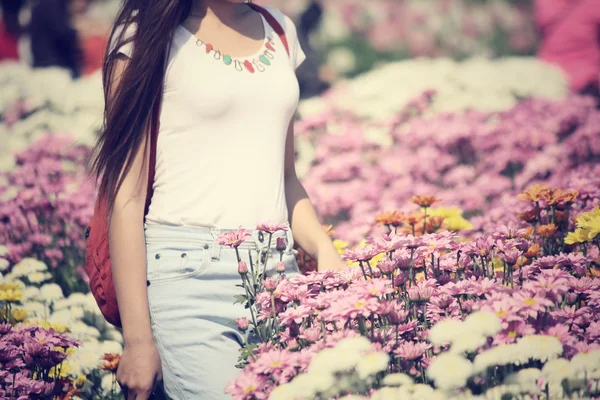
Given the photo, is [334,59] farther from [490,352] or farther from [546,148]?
[490,352]

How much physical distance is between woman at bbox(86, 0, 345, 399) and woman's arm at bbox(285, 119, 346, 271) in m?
0.21

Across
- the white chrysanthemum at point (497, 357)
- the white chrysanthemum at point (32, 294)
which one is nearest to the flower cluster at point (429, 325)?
the white chrysanthemum at point (497, 357)

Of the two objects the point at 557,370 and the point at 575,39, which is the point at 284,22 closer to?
the point at 557,370

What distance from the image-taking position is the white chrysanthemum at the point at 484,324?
1490 millimetres

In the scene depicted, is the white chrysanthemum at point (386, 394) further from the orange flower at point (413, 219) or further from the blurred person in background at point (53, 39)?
the blurred person in background at point (53, 39)

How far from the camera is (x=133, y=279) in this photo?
1.99 metres

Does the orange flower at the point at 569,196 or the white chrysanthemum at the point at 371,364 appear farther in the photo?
the orange flower at the point at 569,196

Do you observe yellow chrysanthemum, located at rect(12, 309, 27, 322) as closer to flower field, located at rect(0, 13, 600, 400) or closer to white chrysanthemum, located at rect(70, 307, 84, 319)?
flower field, located at rect(0, 13, 600, 400)

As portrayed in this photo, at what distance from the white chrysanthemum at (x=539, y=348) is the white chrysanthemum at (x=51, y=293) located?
2.20m

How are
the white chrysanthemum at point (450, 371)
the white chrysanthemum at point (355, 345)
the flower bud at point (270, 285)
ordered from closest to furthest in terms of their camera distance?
the white chrysanthemum at point (450, 371) < the white chrysanthemum at point (355, 345) < the flower bud at point (270, 285)

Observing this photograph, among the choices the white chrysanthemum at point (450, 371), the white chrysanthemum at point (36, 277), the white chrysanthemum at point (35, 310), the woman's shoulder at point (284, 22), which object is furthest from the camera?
the white chrysanthemum at point (36, 277)

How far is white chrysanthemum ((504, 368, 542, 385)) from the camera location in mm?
1481

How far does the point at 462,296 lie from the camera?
6.09 ft

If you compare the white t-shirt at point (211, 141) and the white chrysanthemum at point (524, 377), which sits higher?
the white t-shirt at point (211, 141)
